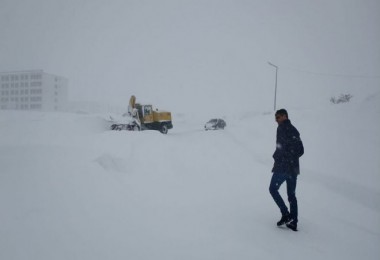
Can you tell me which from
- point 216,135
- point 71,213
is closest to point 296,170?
point 71,213

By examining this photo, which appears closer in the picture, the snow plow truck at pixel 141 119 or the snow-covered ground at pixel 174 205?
the snow-covered ground at pixel 174 205

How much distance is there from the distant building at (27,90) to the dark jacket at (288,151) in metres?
108

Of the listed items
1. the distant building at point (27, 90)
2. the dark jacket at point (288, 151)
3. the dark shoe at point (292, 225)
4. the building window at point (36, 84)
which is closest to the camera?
the dark jacket at point (288, 151)

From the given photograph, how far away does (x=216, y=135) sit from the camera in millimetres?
20281

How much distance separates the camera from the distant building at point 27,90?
327 ft

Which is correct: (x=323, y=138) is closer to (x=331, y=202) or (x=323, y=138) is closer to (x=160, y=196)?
(x=331, y=202)

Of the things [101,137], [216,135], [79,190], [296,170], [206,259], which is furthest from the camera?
[216,135]

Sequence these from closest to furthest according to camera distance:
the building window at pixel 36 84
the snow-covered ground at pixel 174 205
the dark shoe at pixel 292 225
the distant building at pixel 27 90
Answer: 1. the snow-covered ground at pixel 174 205
2. the dark shoe at pixel 292 225
3. the building window at pixel 36 84
4. the distant building at pixel 27 90

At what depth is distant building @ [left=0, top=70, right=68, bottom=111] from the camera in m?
99.6

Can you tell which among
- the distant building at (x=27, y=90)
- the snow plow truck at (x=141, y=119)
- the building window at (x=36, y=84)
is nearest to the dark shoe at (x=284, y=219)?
the snow plow truck at (x=141, y=119)

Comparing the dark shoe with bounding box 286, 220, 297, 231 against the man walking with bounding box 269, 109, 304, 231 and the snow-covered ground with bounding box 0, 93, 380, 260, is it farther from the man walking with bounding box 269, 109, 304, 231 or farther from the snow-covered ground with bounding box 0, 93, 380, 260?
the snow-covered ground with bounding box 0, 93, 380, 260

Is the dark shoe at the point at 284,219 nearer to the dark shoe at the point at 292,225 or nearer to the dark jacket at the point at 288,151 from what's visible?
the dark shoe at the point at 292,225

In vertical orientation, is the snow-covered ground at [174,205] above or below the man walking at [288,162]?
below

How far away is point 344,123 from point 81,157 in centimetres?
1438
